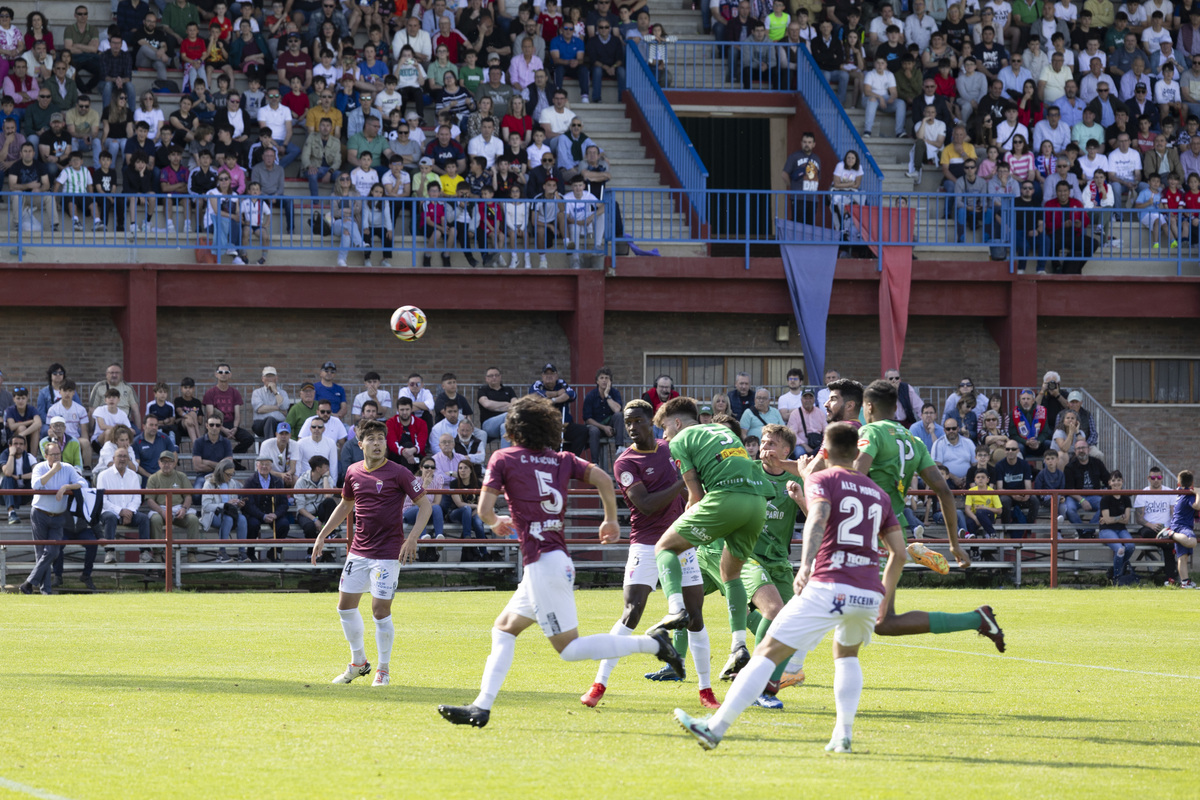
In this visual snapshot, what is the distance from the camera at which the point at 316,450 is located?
20.6 metres

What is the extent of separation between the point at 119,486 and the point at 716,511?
498 inches

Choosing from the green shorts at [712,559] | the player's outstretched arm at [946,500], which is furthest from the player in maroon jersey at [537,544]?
the player's outstretched arm at [946,500]

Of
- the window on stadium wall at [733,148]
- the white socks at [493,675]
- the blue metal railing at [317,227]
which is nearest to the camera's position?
the white socks at [493,675]

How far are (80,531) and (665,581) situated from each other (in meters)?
11.5

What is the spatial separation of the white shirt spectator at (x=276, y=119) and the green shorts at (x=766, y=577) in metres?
16.6

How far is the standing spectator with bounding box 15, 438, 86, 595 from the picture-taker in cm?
1822

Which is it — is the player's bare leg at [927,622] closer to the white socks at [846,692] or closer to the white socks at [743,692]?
the white socks at [846,692]

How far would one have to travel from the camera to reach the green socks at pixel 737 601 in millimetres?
9578

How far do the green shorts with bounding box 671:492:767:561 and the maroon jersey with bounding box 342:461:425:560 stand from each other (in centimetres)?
220

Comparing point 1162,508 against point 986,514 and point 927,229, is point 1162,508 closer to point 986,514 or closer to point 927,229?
point 986,514

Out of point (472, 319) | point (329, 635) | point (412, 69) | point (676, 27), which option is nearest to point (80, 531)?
point (329, 635)

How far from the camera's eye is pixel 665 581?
949 cm

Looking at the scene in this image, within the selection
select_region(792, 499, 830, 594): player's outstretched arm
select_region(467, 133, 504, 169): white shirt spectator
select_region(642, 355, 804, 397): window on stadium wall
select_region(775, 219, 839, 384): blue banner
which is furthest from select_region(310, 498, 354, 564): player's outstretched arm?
select_region(642, 355, 804, 397): window on stadium wall

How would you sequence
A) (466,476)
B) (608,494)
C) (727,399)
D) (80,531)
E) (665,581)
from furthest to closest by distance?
(727,399) < (466,476) < (80,531) < (665,581) < (608,494)
